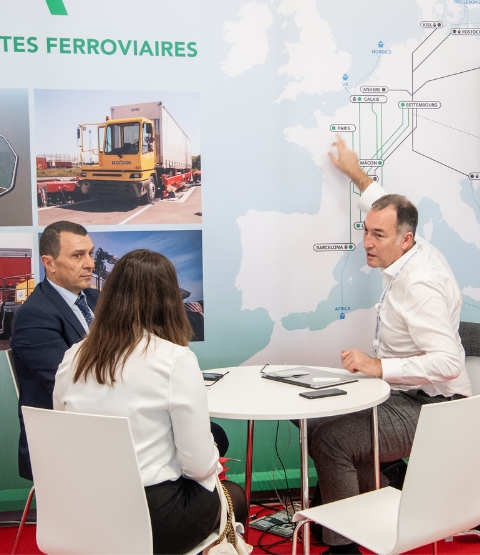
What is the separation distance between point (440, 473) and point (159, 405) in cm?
85

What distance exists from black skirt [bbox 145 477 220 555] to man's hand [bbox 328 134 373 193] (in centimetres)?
217

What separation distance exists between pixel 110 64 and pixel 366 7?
4.75 feet

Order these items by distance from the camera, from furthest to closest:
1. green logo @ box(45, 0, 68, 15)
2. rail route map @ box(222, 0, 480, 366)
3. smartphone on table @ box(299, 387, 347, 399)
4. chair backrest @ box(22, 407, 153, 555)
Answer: rail route map @ box(222, 0, 480, 366) → green logo @ box(45, 0, 68, 15) → smartphone on table @ box(299, 387, 347, 399) → chair backrest @ box(22, 407, 153, 555)

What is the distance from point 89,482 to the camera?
6.03 ft

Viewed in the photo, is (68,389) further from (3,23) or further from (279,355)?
(3,23)

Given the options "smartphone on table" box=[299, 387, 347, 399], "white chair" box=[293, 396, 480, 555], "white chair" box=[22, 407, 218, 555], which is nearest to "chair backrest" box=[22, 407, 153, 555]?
"white chair" box=[22, 407, 218, 555]

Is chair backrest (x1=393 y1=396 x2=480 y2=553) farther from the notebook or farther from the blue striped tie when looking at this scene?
the blue striped tie

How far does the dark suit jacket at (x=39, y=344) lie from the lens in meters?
2.65

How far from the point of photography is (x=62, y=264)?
2.99 meters

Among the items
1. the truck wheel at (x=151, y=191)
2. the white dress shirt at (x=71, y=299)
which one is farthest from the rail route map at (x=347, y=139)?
the white dress shirt at (x=71, y=299)

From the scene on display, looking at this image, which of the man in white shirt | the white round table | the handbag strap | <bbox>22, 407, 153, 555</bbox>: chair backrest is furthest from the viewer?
the man in white shirt

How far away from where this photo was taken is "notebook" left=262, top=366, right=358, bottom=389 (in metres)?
2.71

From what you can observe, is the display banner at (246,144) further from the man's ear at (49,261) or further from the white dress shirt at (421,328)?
the white dress shirt at (421,328)

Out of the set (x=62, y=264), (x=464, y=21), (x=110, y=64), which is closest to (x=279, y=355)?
(x=62, y=264)
